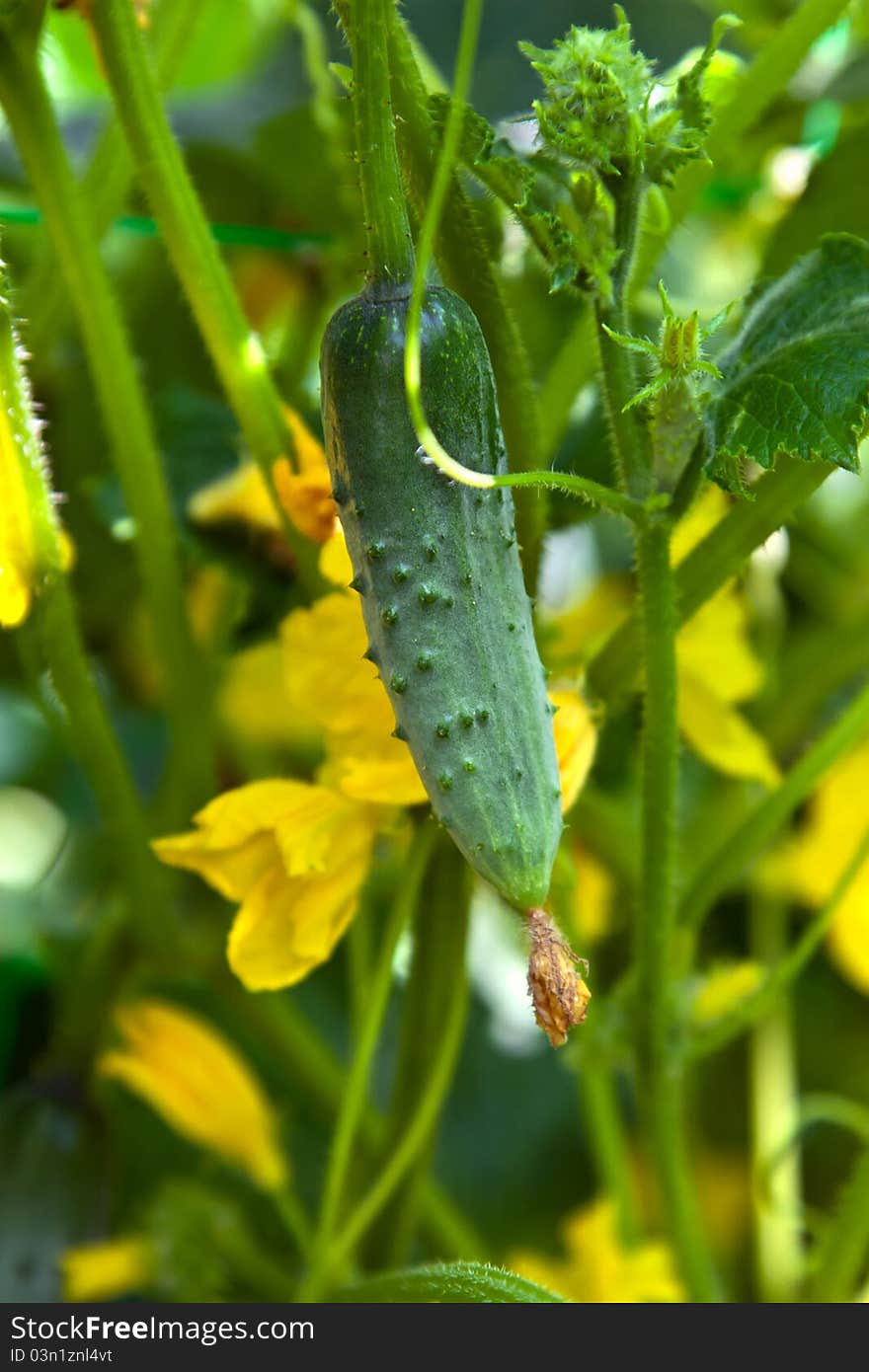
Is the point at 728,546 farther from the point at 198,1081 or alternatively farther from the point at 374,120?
the point at 198,1081

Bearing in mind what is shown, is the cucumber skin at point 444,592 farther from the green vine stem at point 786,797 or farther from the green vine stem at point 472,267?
the green vine stem at point 786,797

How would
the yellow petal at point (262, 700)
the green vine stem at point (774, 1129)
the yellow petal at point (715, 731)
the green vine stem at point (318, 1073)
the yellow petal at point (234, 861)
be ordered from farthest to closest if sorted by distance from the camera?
the yellow petal at point (262, 700) < the green vine stem at point (774, 1129) < the green vine stem at point (318, 1073) < the yellow petal at point (715, 731) < the yellow petal at point (234, 861)

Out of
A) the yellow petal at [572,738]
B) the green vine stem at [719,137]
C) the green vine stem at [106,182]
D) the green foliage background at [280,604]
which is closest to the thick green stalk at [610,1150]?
the green foliage background at [280,604]

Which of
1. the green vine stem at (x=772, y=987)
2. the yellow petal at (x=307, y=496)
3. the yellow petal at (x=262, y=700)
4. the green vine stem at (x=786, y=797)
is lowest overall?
the green vine stem at (x=772, y=987)

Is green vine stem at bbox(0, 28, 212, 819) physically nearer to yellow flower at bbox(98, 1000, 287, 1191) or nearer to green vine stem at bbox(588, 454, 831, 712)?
yellow flower at bbox(98, 1000, 287, 1191)

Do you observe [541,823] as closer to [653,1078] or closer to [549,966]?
[549,966]

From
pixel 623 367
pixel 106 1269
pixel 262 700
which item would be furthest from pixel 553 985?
pixel 262 700

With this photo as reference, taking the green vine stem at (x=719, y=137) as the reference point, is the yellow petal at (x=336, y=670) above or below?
below
